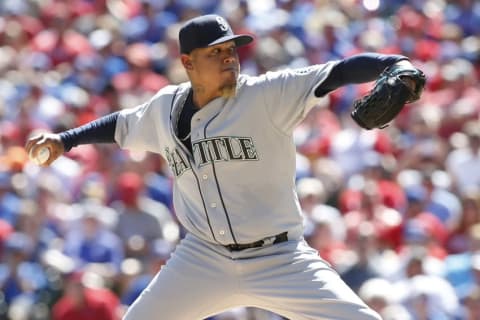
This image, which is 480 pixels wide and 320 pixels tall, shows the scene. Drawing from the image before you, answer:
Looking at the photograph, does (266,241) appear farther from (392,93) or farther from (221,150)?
(392,93)

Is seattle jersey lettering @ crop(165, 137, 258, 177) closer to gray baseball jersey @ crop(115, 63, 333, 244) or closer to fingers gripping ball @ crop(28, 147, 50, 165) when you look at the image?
gray baseball jersey @ crop(115, 63, 333, 244)

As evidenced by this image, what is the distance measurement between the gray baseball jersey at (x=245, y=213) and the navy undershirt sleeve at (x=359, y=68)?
0.46ft

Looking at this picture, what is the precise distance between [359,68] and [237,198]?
77cm

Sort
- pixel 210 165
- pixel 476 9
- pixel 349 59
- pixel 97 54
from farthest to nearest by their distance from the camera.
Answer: pixel 476 9 < pixel 97 54 < pixel 210 165 < pixel 349 59

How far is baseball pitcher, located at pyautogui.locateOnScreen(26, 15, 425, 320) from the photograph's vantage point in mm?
4199

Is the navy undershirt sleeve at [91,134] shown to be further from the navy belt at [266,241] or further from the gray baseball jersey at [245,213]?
the navy belt at [266,241]

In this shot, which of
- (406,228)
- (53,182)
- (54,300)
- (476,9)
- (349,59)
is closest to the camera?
(349,59)

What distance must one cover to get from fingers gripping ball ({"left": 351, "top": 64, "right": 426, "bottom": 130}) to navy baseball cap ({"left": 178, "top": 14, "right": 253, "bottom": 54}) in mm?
712

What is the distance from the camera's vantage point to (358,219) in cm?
749

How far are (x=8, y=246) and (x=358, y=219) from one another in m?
2.42

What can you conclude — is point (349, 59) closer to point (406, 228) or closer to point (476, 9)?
point (406, 228)

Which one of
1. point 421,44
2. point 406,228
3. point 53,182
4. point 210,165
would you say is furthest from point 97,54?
point 210,165

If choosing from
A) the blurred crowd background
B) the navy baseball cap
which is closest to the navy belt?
the navy baseball cap

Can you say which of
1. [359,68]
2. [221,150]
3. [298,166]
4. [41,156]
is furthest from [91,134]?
[298,166]
